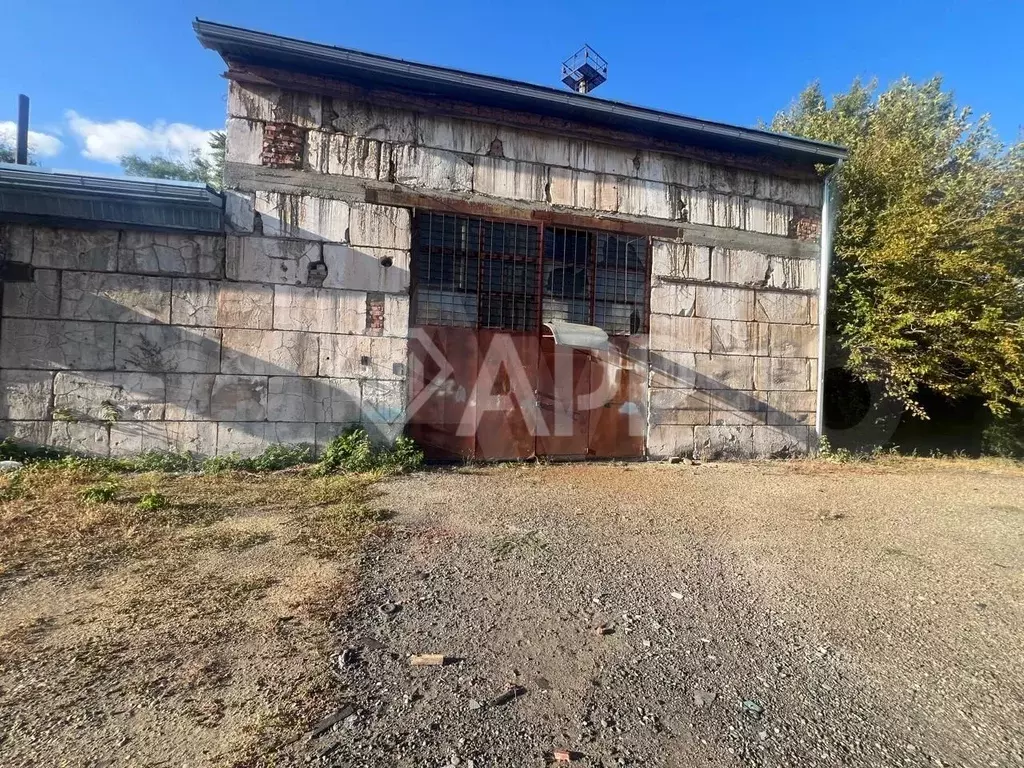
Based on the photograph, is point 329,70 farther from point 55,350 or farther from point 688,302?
point 688,302

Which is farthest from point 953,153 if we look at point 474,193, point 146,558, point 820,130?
point 146,558

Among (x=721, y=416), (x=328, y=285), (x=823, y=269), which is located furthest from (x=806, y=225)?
(x=328, y=285)

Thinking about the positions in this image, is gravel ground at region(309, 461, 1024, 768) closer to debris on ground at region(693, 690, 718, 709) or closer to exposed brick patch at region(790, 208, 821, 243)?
debris on ground at region(693, 690, 718, 709)

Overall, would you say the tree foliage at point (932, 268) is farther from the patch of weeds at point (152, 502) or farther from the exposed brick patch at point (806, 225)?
the patch of weeds at point (152, 502)

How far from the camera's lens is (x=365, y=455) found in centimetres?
668

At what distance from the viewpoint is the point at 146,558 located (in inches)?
141

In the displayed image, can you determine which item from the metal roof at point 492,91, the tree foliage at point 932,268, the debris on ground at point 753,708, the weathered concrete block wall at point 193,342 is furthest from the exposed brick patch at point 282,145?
the tree foliage at point 932,268

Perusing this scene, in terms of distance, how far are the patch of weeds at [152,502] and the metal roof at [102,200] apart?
11.3 ft

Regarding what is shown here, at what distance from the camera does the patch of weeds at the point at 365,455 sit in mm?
6590

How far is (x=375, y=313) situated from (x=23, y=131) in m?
10.5

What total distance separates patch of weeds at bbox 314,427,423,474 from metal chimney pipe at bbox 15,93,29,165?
9.58 meters

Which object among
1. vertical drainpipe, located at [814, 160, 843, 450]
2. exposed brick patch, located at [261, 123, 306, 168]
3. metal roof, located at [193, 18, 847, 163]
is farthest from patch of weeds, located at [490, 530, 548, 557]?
vertical drainpipe, located at [814, 160, 843, 450]

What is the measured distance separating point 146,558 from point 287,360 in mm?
3535

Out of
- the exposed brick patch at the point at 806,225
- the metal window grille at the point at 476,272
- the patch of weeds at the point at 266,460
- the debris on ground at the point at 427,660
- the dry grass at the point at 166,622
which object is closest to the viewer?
the dry grass at the point at 166,622
